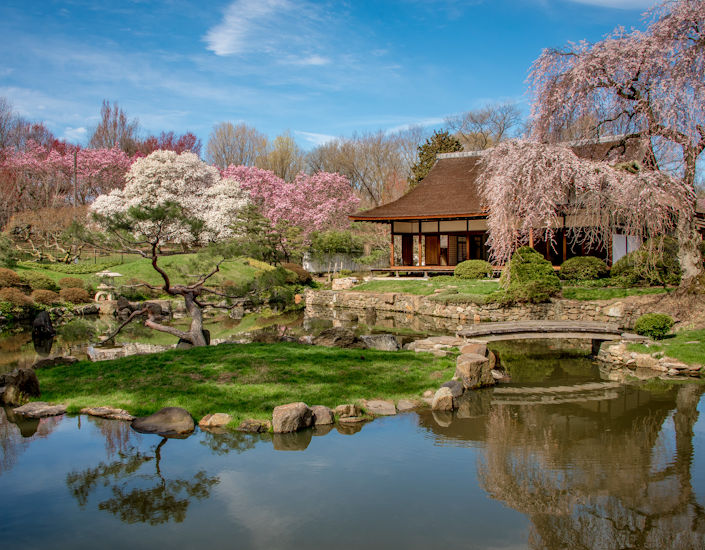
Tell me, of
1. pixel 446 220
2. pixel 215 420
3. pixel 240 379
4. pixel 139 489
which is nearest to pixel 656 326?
pixel 240 379

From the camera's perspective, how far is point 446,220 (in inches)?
1016

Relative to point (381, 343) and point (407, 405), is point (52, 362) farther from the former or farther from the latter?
point (407, 405)

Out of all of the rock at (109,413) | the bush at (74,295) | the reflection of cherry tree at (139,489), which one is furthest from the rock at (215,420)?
the bush at (74,295)

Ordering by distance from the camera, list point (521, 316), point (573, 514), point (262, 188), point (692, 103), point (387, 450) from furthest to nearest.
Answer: point (262, 188), point (521, 316), point (692, 103), point (387, 450), point (573, 514)

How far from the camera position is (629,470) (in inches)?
233

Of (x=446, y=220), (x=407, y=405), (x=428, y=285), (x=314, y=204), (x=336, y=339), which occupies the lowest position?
(x=407, y=405)

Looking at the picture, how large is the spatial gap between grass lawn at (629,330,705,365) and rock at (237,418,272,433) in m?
8.29

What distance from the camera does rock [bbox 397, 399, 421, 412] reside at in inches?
323

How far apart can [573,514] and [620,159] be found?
12.6 metres

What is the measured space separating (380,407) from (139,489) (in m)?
3.68

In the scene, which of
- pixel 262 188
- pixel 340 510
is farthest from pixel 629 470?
pixel 262 188

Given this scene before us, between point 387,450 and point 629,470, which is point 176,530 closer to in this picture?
point 387,450

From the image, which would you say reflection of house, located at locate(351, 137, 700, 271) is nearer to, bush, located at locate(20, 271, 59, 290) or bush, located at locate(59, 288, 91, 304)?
bush, located at locate(59, 288, 91, 304)

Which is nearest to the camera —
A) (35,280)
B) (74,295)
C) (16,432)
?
(16,432)
